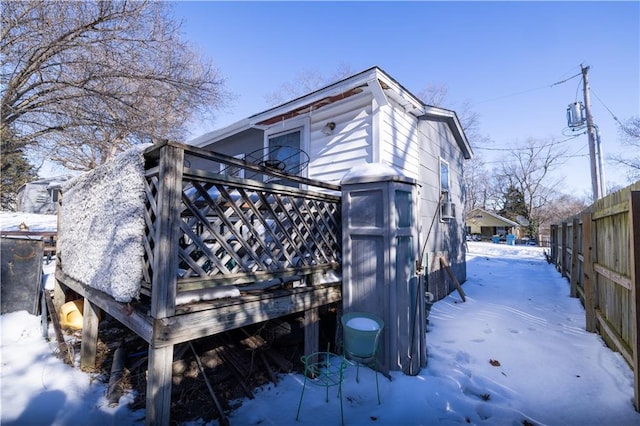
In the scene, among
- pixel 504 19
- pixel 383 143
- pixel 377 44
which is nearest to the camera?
pixel 383 143


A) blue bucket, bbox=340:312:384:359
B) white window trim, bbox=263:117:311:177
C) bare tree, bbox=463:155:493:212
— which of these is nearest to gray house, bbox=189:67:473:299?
white window trim, bbox=263:117:311:177

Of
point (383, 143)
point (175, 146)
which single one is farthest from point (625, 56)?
point (175, 146)

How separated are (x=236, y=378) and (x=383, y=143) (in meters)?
3.71

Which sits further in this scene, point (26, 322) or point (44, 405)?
point (26, 322)

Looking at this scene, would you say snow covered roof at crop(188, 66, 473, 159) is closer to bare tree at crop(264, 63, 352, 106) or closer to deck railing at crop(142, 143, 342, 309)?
deck railing at crop(142, 143, 342, 309)

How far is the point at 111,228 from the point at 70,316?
8.75ft

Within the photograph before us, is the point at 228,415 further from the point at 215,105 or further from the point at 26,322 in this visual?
the point at 215,105

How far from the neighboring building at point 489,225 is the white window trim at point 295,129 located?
112 feet

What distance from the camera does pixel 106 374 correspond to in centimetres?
299

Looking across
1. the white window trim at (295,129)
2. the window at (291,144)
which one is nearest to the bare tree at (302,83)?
the white window trim at (295,129)

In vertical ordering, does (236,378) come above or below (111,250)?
below

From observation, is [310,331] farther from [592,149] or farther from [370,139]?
[592,149]

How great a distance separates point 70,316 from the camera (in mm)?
4090

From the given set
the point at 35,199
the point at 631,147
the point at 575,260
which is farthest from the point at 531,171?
the point at 35,199
